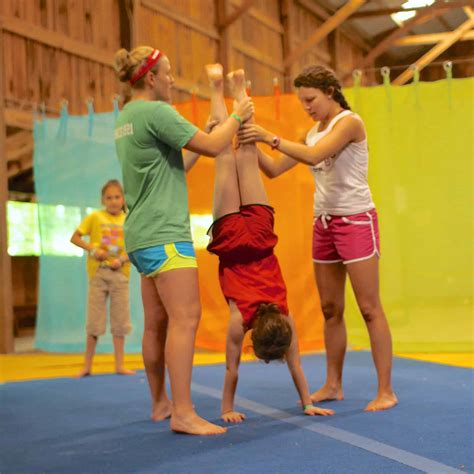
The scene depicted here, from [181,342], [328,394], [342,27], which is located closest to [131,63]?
[181,342]

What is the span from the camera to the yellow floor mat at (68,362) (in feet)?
13.2

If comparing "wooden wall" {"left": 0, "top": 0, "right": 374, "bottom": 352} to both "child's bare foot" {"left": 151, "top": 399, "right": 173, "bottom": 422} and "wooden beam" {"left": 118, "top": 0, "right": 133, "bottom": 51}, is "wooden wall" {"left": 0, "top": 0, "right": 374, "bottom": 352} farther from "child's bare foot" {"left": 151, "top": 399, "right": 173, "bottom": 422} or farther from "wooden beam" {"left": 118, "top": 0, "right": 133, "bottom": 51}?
"child's bare foot" {"left": 151, "top": 399, "right": 173, "bottom": 422}

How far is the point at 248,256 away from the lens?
2.64 m

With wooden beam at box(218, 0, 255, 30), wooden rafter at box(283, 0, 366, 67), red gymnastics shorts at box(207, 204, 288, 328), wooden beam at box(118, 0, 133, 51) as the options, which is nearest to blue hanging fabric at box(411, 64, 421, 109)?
red gymnastics shorts at box(207, 204, 288, 328)

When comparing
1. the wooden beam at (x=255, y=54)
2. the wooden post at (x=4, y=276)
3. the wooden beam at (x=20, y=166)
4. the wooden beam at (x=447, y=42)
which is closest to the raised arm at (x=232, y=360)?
the wooden post at (x=4, y=276)

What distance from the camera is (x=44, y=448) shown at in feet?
7.47

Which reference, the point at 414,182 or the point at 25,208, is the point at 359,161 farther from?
the point at 25,208

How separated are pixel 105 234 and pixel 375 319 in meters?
1.80

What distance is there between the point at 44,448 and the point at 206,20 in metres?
6.90

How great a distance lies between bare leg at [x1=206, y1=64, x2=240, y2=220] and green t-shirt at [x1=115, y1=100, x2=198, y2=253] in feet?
0.82

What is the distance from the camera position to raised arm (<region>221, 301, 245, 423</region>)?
2523 millimetres

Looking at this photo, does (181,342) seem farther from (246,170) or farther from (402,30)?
(402,30)

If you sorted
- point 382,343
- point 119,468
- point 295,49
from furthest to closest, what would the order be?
point 295,49
point 382,343
point 119,468

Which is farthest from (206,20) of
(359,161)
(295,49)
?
(359,161)
